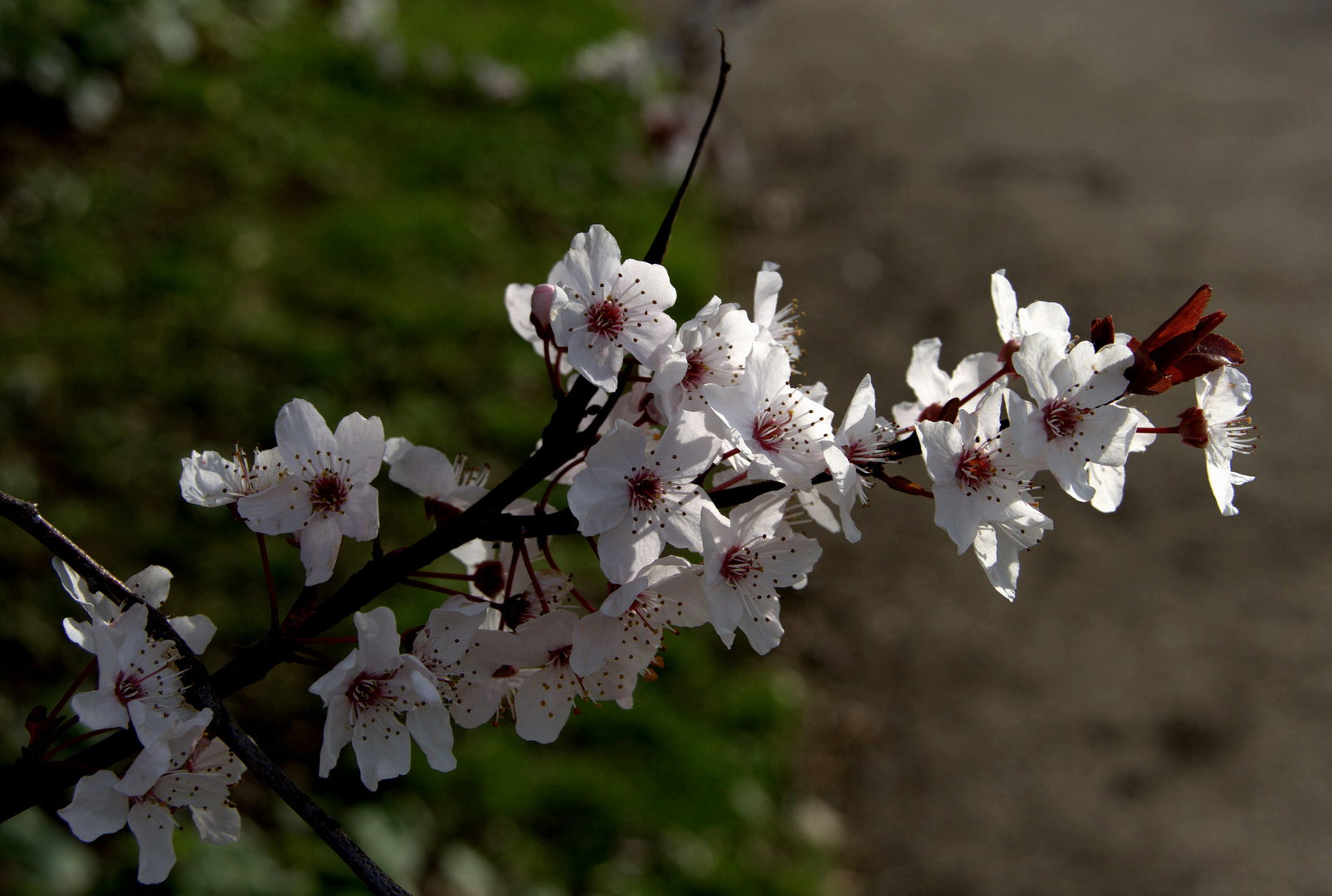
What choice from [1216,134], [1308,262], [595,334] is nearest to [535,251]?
[595,334]

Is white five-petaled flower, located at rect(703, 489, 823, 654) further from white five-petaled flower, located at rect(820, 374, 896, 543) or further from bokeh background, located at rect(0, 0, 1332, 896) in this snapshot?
bokeh background, located at rect(0, 0, 1332, 896)

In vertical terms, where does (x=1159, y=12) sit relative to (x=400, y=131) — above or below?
above

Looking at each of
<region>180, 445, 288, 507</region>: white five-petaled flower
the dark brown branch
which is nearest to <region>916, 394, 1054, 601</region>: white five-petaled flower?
the dark brown branch

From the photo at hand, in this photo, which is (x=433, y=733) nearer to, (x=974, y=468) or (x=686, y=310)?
(x=974, y=468)

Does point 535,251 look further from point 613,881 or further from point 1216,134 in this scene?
point 1216,134

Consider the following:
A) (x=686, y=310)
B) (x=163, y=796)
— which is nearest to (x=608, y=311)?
(x=163, y=796)

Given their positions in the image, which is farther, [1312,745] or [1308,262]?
[1308,262]

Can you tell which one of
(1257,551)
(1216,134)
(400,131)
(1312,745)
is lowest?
(1312,745)
